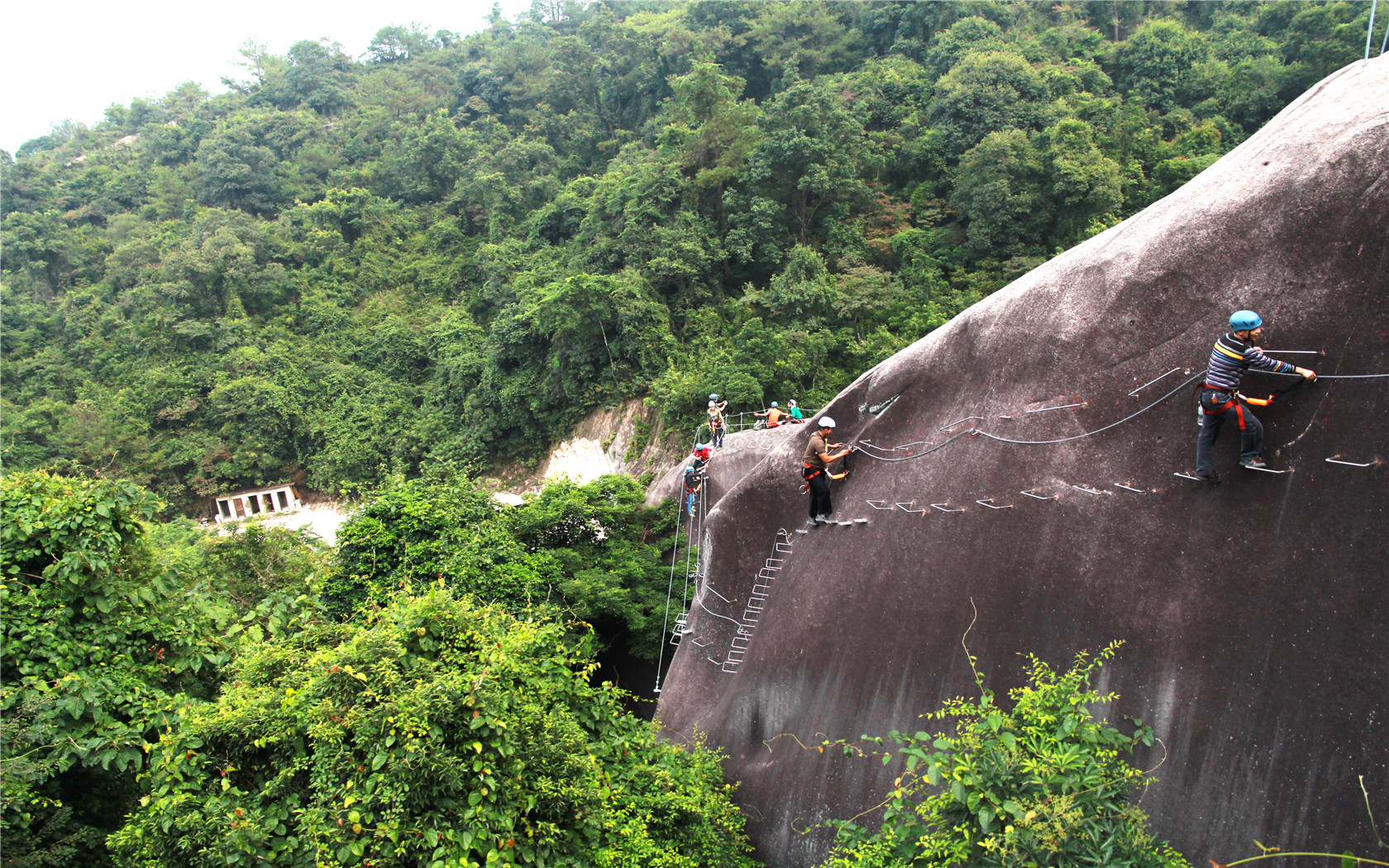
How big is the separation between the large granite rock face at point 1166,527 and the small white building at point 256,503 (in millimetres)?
31886

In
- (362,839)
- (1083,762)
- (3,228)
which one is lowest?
(362,839)

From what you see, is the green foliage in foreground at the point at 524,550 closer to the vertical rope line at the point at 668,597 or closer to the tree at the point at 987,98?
the vertical rope line at the point at 668,597

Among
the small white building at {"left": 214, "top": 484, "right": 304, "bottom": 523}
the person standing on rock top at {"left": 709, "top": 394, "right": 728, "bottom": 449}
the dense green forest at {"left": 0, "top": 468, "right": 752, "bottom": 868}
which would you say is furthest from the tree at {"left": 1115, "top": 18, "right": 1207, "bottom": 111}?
the small white building at {"left": 214, "top": 484, "right": 304, "bottom": 523}

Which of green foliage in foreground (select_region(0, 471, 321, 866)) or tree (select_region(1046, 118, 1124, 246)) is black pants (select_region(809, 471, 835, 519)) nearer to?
green foliage in foreground (select_region(0, 471, 321, 866))

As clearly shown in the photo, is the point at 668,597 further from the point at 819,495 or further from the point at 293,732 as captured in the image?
the point at 293,732

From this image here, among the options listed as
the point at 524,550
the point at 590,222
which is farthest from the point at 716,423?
the point at 590,222

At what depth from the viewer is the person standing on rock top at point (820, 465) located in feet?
30.4

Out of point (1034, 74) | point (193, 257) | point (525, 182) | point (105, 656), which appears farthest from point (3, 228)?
point (1034, 74)

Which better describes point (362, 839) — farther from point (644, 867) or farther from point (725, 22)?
point (725, 22)

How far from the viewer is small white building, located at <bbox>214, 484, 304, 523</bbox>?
34875 mm

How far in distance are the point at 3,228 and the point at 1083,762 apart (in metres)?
57.3

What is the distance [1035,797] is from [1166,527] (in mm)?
3024

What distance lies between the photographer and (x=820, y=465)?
930 cm

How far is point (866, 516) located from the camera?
29.7 ft
